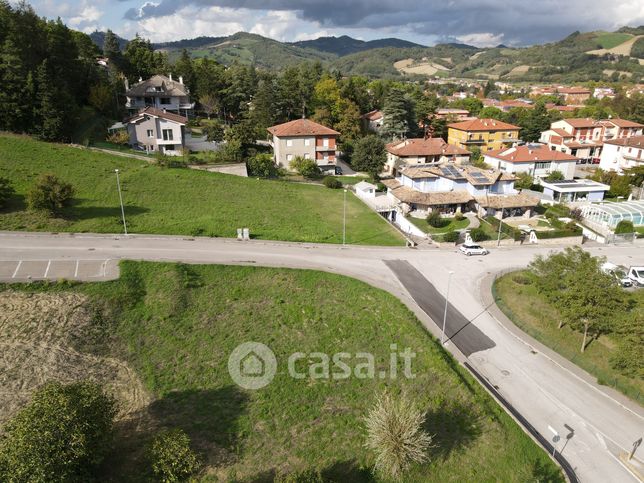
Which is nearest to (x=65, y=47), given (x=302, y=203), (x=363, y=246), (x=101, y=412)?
(x=302, y=203)

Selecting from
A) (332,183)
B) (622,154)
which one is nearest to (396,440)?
(332,183)

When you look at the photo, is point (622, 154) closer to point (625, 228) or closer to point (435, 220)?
point (625, 228)

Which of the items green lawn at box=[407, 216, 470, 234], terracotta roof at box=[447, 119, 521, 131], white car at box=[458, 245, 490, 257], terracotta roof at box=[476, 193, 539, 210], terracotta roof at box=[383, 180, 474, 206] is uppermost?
terracotta roof at box=[447, 119, 521, 131]

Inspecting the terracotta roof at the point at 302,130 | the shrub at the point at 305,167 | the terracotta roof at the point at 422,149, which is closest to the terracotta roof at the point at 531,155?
the terracotta roof at the point at 422,149

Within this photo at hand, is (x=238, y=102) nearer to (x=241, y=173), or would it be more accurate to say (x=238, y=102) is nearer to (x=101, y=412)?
(x=241, y=173)

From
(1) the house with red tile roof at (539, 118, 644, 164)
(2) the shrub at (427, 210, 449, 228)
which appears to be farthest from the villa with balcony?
(1) the house with red tile roof at (539, 118, 644, 164)

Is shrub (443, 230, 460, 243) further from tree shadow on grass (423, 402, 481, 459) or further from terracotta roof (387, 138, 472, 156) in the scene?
terracotta roof (387, 138, 472, 156)

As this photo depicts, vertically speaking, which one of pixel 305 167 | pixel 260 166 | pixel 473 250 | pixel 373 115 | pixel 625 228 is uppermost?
pixel 373 115
